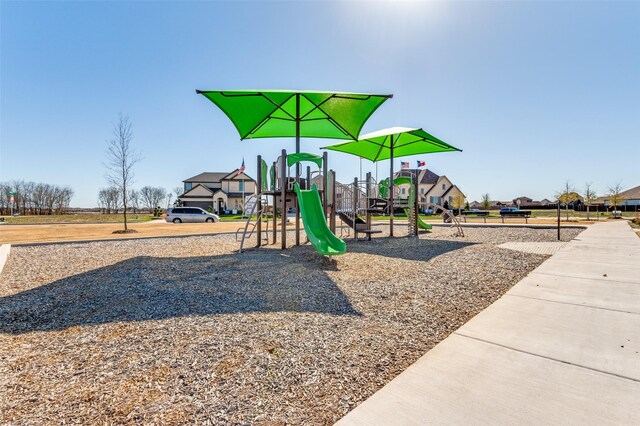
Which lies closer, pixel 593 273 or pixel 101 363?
pixel 101 363

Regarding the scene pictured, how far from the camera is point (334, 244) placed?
649cm

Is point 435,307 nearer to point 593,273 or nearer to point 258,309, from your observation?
point 258,309

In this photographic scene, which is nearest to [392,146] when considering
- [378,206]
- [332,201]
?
[378,206]

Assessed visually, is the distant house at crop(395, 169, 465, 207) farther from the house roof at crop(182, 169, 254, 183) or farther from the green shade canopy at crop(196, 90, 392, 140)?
the green shade canopy at crop(196, 90, 392, 140)

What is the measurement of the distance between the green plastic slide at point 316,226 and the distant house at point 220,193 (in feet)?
137

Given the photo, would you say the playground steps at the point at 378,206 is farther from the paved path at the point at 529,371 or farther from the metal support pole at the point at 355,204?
the paved path at the point at 529,371

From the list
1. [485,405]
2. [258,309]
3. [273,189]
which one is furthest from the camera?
[273,189]

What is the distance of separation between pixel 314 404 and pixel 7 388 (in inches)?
83.8

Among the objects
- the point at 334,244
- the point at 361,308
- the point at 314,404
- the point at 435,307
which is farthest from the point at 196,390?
the point at 334,244

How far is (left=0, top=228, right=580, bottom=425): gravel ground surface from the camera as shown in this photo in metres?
2.05

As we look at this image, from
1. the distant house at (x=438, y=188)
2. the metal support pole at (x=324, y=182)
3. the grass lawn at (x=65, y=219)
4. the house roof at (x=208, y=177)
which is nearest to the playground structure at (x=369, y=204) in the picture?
the metal support pole at (x=324, y=182)

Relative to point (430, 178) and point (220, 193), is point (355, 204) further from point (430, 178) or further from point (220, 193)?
point (430, 178)

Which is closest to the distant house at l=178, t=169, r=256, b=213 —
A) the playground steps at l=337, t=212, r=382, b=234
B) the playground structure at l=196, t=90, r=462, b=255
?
the playground structure at l=196, t=90, r=462, b=255

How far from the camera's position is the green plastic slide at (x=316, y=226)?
6.28m
